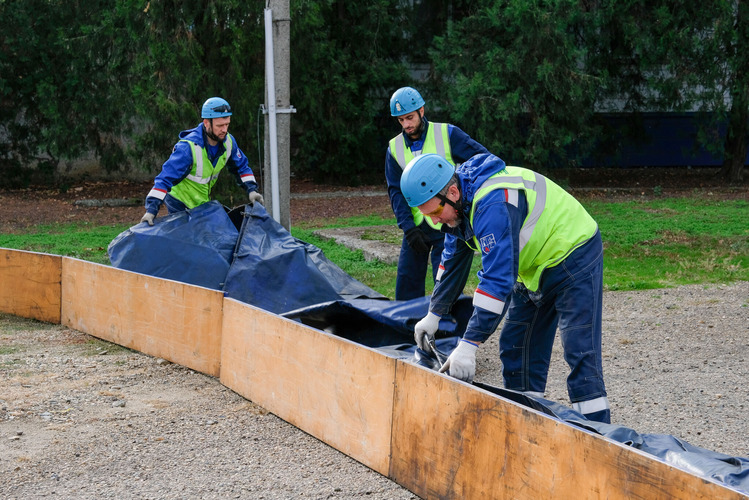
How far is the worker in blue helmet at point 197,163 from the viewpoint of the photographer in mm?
7016

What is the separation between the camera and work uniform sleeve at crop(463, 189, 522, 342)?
140 inches

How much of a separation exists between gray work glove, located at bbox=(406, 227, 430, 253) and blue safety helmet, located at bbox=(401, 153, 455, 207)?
238 cm

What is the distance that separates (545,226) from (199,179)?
4182 mm

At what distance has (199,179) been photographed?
7.30 m

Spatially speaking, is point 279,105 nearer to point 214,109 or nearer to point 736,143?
point 214,109

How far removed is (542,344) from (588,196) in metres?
13.2

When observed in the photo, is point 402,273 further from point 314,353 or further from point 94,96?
point 94,96

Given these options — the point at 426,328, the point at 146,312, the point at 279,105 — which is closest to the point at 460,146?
the point at 426,328

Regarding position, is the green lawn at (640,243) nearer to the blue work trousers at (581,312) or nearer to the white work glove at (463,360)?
the blue work trousers at (581,312)

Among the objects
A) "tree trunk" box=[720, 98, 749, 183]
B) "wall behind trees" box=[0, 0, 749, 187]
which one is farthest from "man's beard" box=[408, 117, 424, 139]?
"tree trunk" box=[720, 98, 749, 183]

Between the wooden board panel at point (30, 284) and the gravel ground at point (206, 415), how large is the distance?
0.32m

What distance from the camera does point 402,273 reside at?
20.7 feet

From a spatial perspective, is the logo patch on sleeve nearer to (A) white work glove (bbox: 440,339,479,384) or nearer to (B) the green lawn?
(A) white work glove (bbox: 440,339,479,384)

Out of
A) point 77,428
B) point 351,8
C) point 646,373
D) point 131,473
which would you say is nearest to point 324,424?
point 131,473
